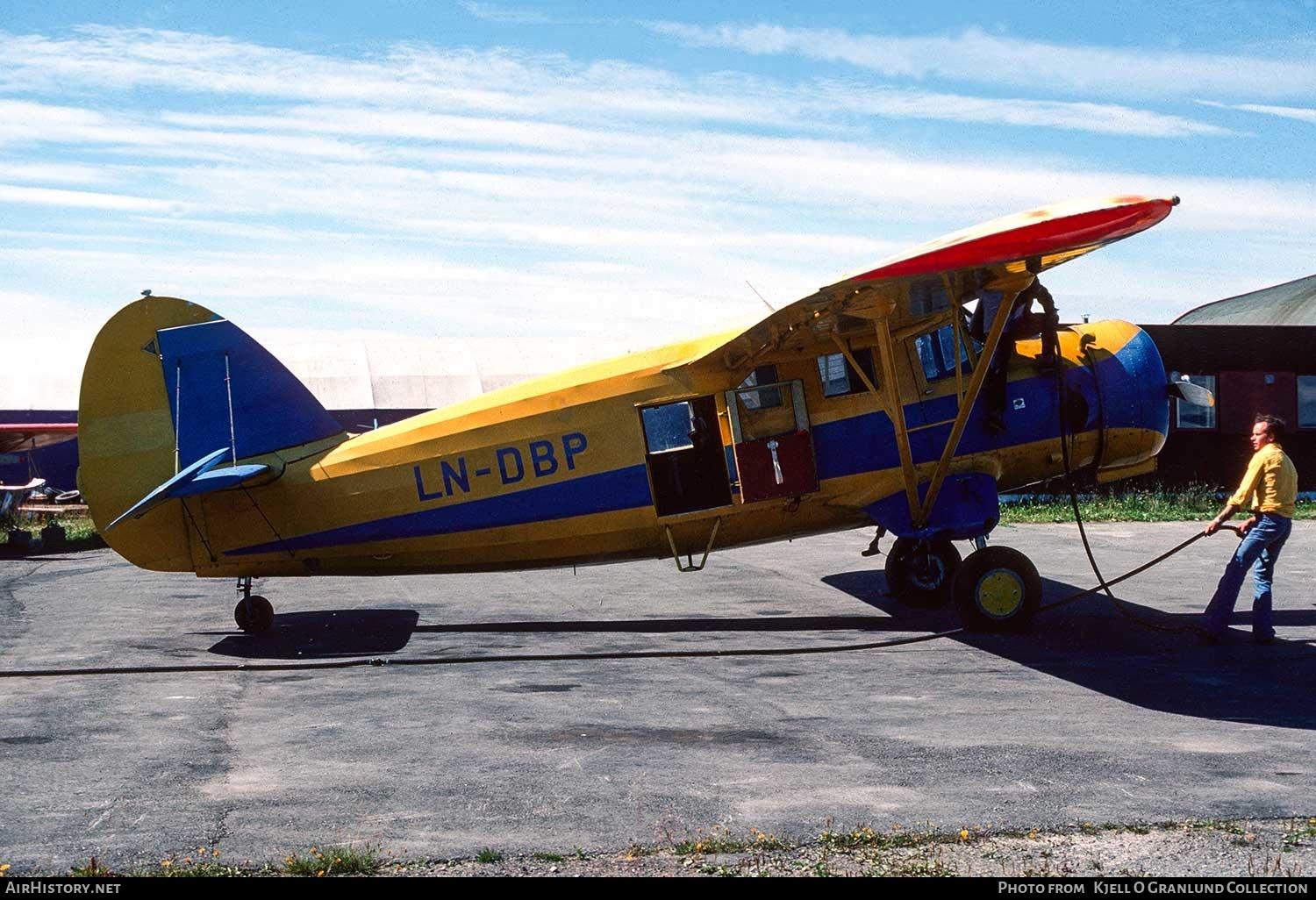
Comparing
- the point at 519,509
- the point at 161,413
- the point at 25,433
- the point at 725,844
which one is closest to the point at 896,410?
the point at 519,509

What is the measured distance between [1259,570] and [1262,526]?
1.33 ft

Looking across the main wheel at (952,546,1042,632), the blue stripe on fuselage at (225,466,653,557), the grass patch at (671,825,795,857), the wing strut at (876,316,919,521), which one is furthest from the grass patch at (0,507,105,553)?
the grass patch at (671,825,795,857)

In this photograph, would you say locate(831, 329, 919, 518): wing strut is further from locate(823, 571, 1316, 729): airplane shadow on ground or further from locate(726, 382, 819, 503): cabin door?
locate(823, 571, 1316, 729): airplane shadow on ground

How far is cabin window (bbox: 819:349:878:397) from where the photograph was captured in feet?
40.3

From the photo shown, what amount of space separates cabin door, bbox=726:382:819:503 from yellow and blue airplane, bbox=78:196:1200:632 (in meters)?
0.02

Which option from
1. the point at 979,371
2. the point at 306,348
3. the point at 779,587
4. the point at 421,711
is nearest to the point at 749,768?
the point at 421,711

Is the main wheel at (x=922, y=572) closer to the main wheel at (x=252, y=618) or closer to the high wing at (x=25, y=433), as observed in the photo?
the main wheel at (x=252, y=618)

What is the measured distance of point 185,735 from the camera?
26.1 feet

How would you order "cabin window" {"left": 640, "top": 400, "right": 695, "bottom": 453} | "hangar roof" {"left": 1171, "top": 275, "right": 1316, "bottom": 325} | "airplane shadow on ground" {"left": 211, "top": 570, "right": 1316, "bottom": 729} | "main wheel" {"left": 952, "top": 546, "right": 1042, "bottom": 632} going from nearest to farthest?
"airplane shadow on ground" {"left": 211, "top": 570, "right": 1316, "bottom": 729} < "main wheel" {"left": 952, "top": 546, "right": 1042, "bottom": 632} < "cabin window" {"left": 640, "top": 400, "right": 695, "bottom": 453} < "hangar roof" {"left": 1171, "top": 275, "right": 1316, "bottom": 325}

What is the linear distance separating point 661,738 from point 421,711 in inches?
76.0

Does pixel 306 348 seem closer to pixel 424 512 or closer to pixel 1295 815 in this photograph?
pixel 424 512

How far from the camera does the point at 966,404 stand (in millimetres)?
11453

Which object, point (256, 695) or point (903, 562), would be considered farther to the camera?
point (903, 562)

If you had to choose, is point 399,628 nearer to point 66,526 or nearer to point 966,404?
point 966,404
